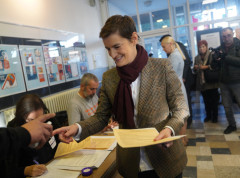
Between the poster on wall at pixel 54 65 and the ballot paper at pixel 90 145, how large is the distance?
112 inches

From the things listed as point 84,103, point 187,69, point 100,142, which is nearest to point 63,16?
point 187,69

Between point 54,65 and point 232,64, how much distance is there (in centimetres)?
347

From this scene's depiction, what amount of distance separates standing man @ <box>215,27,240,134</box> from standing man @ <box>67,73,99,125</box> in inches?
94.2

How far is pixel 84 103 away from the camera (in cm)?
271

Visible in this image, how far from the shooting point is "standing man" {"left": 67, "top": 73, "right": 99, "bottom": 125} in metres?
2.62

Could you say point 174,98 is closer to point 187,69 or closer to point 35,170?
point 35,170

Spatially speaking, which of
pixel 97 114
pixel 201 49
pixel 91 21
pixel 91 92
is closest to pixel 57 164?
pixel 97 114

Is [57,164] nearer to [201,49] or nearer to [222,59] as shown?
[222,59]

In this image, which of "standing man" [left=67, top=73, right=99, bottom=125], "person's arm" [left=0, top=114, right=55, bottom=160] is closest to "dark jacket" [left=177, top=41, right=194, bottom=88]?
"standing man" [left=67, top=73, right=99, bottom=125]

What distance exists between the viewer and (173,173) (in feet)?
3.92

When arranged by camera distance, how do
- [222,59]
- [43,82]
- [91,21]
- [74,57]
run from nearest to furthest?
[222,59] < [43,82] < [74,57] < [91,21]

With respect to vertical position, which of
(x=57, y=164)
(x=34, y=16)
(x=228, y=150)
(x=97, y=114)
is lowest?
(x=228, y=150)

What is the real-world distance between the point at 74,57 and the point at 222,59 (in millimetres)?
3418

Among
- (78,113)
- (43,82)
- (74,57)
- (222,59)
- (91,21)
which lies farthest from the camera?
(91,21)
